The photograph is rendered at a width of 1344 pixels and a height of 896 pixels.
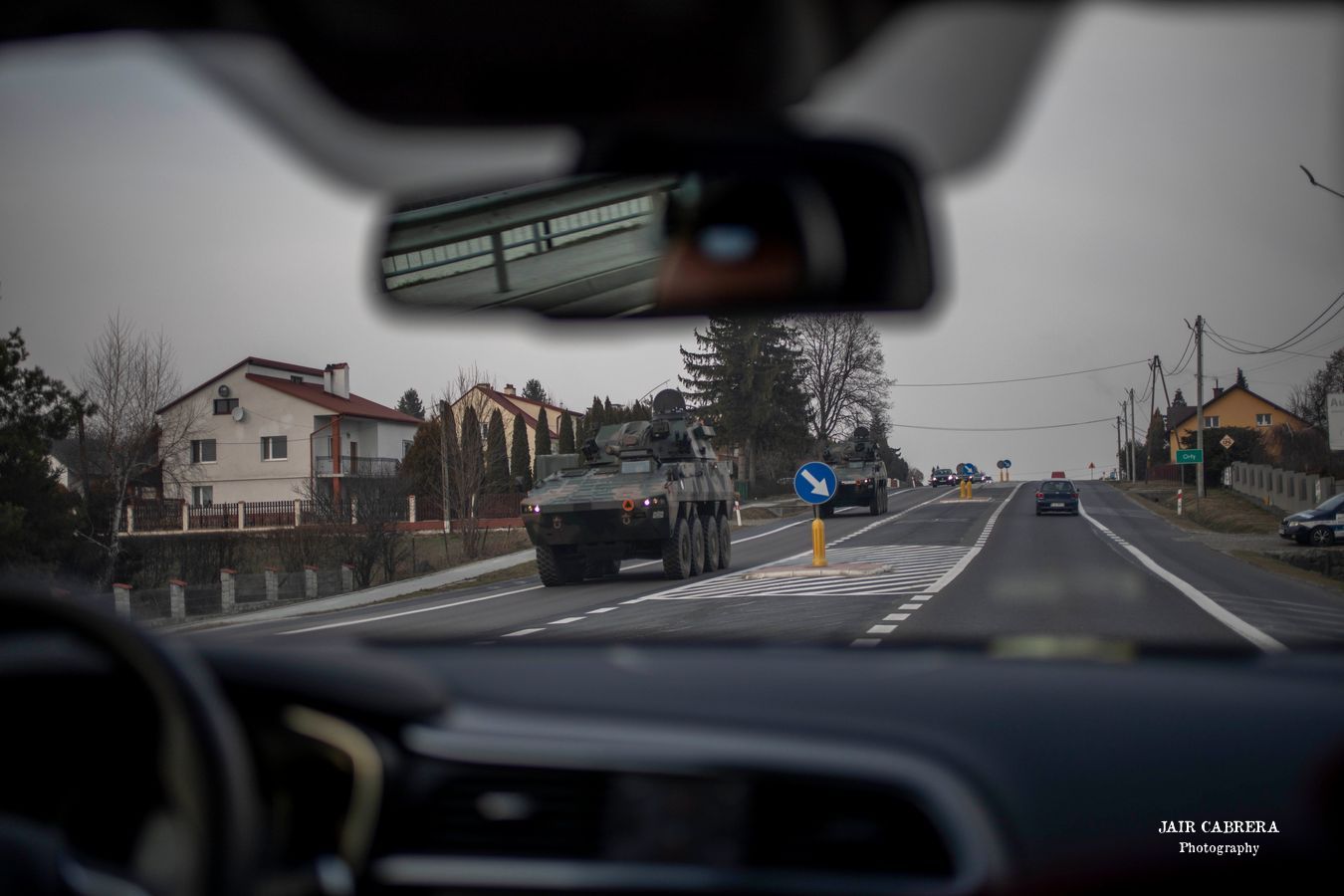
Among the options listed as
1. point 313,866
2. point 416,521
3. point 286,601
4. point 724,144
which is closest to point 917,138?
point 724,144

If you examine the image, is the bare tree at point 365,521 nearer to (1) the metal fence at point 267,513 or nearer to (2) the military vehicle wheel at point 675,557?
(1) the metal fence at point 267,513

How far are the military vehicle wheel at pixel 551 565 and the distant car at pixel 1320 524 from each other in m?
11.5

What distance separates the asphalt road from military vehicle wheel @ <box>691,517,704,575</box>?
2.44 ft

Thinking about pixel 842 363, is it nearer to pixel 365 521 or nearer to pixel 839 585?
pixel 365 521

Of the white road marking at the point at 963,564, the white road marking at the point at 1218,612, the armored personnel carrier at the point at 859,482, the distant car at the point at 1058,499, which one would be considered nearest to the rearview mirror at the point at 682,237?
the white road marking at the point at 1218,612

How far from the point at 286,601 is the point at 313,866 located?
13.7ft

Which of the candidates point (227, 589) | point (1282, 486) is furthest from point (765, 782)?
point (1282, 486)

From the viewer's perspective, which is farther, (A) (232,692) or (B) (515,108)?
(B) (515,108)

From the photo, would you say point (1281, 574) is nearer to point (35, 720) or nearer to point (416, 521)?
point (416, 521)

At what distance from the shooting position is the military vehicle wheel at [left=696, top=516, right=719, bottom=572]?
19.8 meters

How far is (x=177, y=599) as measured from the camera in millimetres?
4465

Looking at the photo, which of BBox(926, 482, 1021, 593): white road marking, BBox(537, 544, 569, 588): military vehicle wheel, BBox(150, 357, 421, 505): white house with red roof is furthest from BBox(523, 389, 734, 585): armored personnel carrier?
BBox(150, 357, 421, 505): white house with red roof

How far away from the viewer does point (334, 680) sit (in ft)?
7.69

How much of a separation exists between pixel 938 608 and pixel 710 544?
43.2 ft
